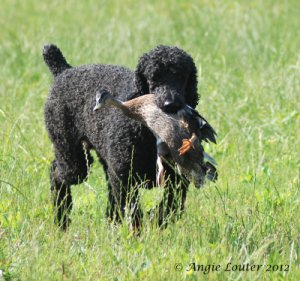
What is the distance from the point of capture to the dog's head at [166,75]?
5.18m

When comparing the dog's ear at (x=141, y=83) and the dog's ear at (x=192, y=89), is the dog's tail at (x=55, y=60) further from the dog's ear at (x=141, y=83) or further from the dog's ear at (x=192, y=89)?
the dog's ear at (x=192, y=89)

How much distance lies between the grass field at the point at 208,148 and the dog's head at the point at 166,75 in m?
0.67

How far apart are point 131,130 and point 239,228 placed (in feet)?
3.03

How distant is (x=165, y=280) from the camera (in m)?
4.43

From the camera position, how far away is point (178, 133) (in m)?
4.86

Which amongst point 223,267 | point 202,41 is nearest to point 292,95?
point 202,41

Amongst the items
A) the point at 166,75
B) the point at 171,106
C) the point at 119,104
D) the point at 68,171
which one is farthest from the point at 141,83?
the point at 68,171

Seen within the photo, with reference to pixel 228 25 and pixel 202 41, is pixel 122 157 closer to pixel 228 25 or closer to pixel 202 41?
pixel 202 41

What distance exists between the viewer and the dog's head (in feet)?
17.0

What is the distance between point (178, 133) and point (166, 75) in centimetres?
53

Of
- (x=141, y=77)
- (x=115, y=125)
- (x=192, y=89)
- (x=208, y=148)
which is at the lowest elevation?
(x=208, y=148)

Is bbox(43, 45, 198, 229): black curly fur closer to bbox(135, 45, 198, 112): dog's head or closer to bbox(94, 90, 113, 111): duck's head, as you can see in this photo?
bbox(135, 45, 198, 112): dog's head

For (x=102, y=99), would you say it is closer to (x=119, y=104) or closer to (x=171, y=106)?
(x=119, y=104)

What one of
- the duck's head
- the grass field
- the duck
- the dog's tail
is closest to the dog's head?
the duck
